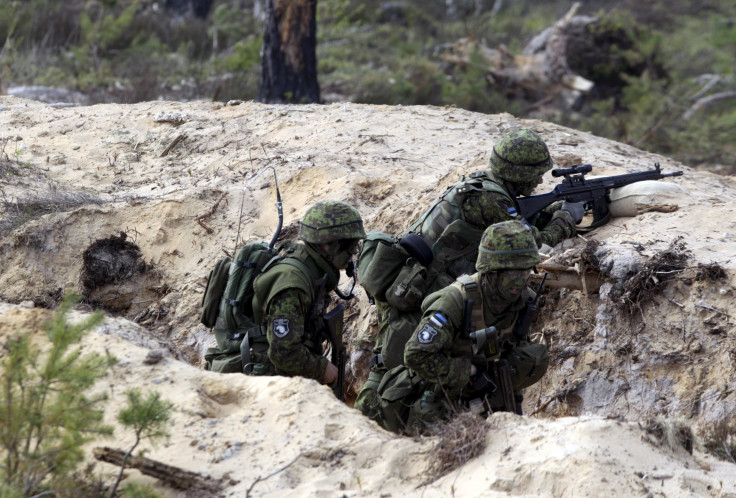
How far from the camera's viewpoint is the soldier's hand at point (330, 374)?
193 inches

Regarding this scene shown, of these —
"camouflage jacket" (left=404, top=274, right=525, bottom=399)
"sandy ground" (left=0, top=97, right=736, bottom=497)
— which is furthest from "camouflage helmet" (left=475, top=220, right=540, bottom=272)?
"sandy ground" (left=0, top=97, right=736, bottom=497)

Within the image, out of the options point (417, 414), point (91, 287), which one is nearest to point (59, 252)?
point (91, 287)

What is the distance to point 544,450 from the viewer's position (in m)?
3.50

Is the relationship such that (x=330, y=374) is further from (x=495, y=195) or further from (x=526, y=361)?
(x=495, y=195)

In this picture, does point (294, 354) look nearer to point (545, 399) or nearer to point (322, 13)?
point (545, 399)

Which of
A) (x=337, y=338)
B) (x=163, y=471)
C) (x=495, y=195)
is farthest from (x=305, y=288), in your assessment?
(x=163, y=471)

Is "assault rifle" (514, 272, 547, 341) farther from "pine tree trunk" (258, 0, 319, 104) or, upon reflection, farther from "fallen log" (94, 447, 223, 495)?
"pine tree trunk" (258, 0, 319, 104)

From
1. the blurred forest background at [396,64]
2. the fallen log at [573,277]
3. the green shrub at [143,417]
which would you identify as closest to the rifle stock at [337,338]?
the fallen log at [573,277]

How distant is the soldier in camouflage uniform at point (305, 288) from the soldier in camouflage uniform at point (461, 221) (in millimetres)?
390

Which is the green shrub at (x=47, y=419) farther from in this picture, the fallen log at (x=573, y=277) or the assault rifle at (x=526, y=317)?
the fallen log at (x=573, y=277)

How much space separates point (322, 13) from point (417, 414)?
51.0ft

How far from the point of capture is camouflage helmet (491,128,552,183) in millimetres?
5227

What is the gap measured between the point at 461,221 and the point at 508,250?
101 cm

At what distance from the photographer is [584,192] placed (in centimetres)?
593
